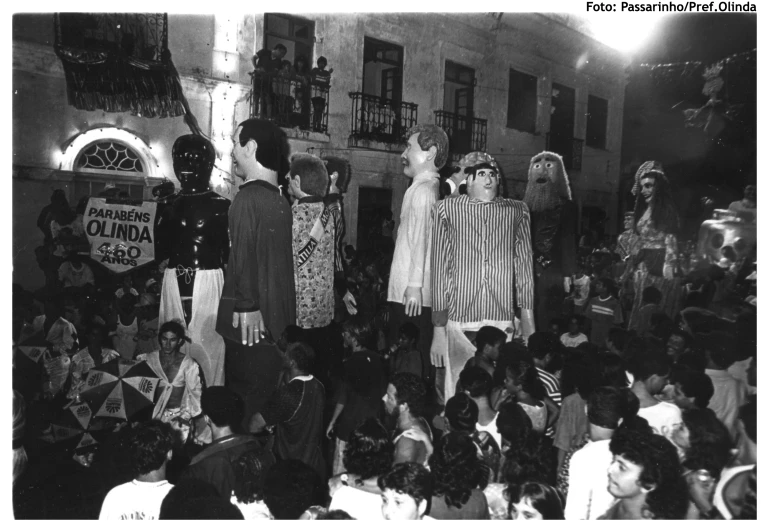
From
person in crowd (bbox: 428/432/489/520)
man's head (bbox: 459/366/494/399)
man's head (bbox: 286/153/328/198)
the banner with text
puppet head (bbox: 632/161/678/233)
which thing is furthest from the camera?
puppet head (bbox: 632/161/678/233)

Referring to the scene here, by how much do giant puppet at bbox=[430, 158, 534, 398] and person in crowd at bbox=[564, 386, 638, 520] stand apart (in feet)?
4.38

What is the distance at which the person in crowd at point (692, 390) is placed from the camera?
3.43 metres

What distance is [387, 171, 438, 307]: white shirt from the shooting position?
4.60 meters

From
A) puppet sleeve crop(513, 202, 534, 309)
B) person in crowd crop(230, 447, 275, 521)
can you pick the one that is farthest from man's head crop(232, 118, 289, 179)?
person in crowd crop(230, 447, 275, 521)

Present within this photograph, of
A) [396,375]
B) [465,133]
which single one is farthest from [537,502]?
[465,133]

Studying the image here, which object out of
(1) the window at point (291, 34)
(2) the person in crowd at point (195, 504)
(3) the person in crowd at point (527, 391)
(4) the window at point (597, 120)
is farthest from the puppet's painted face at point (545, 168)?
(2) the person in crowd at point (195, 504)

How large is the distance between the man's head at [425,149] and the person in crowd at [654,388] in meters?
1.82

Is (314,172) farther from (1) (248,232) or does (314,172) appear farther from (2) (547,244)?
(2) (547,244)

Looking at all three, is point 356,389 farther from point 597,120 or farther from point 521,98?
point 597,120

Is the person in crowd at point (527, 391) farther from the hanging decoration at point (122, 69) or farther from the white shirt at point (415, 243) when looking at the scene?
the hanging decoration at point (122, 69)

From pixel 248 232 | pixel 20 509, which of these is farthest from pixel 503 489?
pixel 20 509

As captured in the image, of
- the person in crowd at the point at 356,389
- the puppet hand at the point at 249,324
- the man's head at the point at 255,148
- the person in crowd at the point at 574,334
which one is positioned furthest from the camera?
the person in crowd at the point at 574,334

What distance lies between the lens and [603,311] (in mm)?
5484

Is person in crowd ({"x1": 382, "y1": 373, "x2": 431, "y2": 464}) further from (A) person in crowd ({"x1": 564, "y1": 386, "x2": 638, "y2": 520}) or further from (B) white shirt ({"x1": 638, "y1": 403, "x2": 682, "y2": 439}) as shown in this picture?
(B) white shirt ({"x1": 638, "y1": 403, "x2": 682, "y2": 439})
